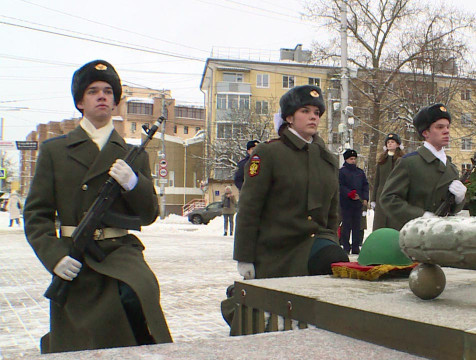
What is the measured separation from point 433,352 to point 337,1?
104 feet

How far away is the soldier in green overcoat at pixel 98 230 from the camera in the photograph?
2.91m

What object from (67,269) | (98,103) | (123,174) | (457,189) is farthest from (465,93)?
(67,269)

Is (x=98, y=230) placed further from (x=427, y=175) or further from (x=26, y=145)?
(x=26, y=145)

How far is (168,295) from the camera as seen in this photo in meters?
7.27

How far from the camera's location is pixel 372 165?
115ft

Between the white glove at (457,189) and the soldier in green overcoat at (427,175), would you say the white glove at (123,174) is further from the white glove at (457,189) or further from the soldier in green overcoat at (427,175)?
the white glove at (457,189)

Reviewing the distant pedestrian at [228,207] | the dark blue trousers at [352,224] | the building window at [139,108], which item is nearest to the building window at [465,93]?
the distant pedestrian at [228,207]

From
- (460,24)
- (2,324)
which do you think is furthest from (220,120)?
(2,324)

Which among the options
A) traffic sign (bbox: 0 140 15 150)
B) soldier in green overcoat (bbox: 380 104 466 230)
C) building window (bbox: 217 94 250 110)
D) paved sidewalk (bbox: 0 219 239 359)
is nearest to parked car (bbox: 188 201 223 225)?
traffic sign (bbox: 0 140 15 150)

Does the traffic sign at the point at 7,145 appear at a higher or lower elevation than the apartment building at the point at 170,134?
lower

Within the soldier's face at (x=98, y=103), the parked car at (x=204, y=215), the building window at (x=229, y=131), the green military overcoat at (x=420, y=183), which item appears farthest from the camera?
the building window at (x=229, y=131)

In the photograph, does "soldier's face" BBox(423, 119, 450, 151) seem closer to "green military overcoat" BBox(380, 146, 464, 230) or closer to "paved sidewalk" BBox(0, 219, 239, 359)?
"green military overcoat" BBox(380, 146, 464, 230)

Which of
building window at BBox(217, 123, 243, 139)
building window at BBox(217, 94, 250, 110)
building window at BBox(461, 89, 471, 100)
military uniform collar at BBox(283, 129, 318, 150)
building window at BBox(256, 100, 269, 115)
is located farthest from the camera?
building window at BBox(217, 94, 250, 110)

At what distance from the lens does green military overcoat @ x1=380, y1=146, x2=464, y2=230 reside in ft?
15.0
